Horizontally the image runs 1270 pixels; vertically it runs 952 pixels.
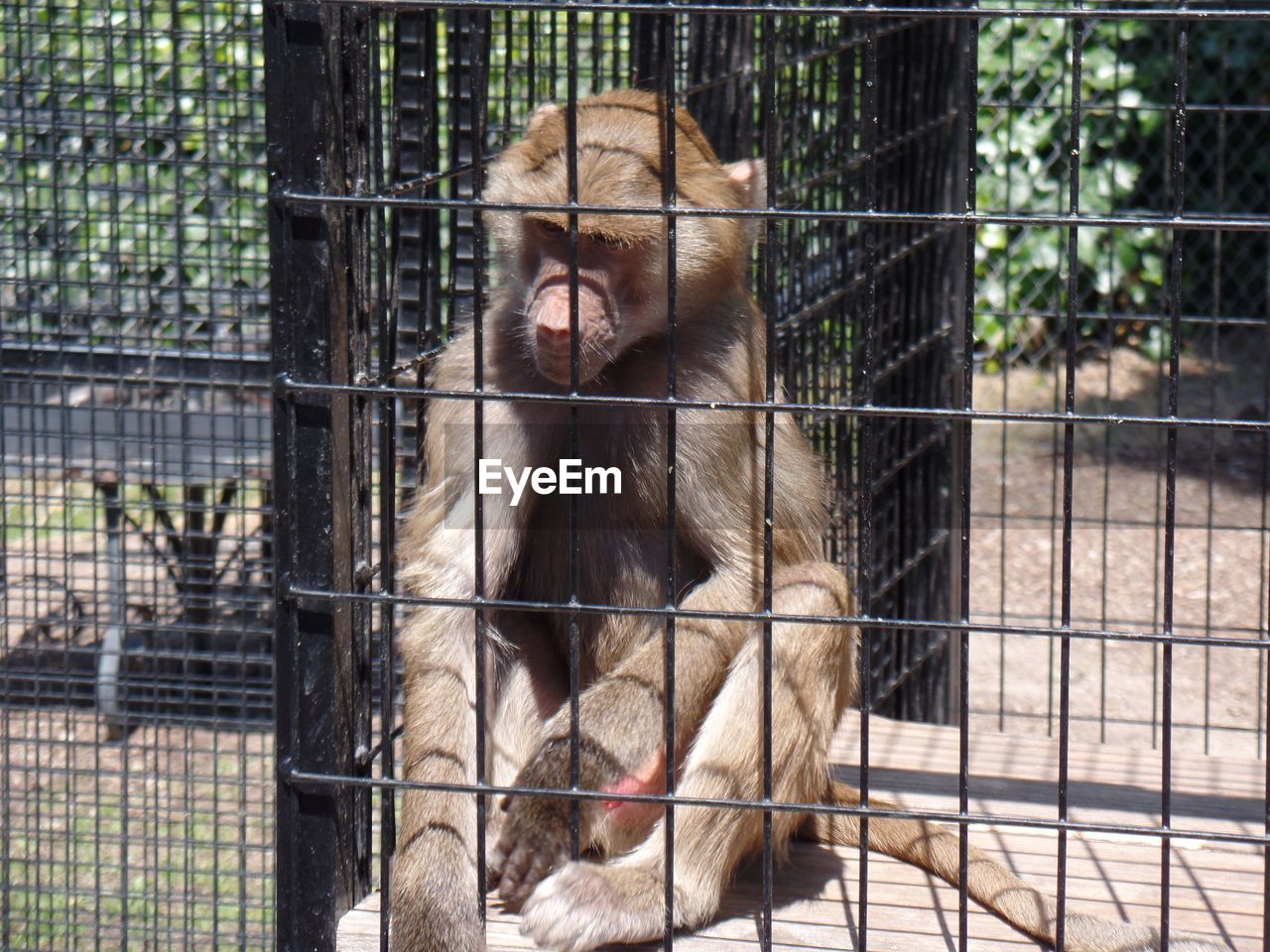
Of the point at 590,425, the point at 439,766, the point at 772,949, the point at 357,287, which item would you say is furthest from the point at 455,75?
the point at 772,949

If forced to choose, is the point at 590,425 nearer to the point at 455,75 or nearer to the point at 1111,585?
the point at 455,75

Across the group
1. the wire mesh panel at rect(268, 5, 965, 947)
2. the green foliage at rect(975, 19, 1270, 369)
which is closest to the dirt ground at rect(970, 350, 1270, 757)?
the green foliage at rect(975, 19, 1270, 369)

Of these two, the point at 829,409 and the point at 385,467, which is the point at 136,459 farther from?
the point at 829,409

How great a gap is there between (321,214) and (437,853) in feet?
2.85

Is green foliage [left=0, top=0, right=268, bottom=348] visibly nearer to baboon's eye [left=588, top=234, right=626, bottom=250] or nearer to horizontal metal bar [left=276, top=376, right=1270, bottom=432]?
baboon's eye [left=588, top=234, right=626, bottom=250]

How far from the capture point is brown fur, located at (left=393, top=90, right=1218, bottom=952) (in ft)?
6.91

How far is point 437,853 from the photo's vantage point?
2049 mm

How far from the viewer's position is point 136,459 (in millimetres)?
5062

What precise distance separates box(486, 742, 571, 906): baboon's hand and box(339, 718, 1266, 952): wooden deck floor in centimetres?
5

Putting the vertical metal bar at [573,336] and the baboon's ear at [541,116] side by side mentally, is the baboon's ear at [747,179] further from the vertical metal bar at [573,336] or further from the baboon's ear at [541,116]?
the vertical metal bar at [573,336]

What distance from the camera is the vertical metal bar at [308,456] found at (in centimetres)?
183

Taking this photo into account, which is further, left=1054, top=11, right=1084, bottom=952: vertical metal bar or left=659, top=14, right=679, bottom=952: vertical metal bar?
left=659, top=14, right=679, bottom=952: vertical metal bar

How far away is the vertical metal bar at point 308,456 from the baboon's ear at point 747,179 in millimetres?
835

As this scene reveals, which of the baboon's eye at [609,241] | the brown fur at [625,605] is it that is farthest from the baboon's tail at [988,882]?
the baboon's eye at [609,241]
